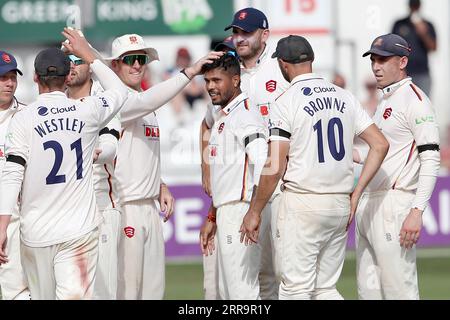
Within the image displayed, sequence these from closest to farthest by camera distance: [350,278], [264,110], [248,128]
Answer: [248,128] → [264,110] → [350,278]

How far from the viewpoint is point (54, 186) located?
8.18 metres

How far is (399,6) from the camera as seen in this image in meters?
18.3

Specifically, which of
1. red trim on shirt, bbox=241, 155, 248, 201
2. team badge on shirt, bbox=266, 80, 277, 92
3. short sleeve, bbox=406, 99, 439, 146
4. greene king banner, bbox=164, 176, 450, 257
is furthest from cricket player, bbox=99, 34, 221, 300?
greene king banner, bbox=164, 176, 450, 257

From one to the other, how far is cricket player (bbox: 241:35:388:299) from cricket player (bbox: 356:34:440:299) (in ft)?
1.31

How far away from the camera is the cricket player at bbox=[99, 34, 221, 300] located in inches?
373

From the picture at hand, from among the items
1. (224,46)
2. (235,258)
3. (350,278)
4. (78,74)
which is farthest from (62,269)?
(350,278)

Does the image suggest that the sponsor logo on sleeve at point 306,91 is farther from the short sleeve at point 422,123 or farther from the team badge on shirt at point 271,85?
the team badge on shirt at point 271,85

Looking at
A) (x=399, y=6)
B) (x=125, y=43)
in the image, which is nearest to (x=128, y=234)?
(x=125, y=43)

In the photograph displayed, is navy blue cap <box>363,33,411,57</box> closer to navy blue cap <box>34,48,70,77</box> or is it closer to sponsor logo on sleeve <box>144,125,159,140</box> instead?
sponsor logo on sleeve <box>144,125,159,140</box>

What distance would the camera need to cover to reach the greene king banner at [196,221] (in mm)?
15477

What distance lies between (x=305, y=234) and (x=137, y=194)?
153 centimetres

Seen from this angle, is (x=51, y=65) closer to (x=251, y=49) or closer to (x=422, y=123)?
(x=251, y=49)
